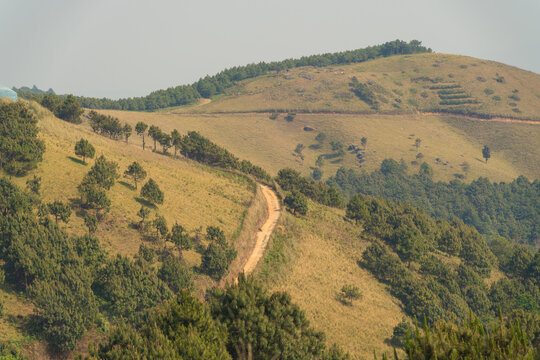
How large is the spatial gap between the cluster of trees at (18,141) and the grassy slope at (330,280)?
1630 inches

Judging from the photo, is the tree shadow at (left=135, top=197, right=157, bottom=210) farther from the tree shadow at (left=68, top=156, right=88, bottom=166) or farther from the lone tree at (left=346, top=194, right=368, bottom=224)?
the lone tree at (left=346, top=194, right=368, bottom=224)

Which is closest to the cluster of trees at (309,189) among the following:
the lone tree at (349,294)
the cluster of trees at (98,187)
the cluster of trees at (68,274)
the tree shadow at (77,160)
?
the lone tree at (349,294)

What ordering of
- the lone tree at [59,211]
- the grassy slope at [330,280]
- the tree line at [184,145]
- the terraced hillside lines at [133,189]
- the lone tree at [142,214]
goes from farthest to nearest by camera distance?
the tree line at [184,145], the lone tree at [142,214], the terraced hillside lines at [133,189], the grassy slope at [330,280], the lone tree at [59,211]

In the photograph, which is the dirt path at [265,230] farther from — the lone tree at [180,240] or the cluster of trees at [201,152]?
the cluster of trees at [201,152]

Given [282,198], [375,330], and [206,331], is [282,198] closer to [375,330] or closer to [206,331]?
[375,330]

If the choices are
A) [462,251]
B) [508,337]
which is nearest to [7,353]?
[508,337]

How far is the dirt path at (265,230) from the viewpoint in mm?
74275

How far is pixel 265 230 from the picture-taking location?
3406 inches

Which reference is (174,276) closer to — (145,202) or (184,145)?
(145,202)

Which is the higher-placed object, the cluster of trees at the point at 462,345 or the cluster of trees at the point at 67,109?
the cluster of trees at the point at 67,109

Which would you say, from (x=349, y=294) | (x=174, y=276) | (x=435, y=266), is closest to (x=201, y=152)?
(x=349, y=294)

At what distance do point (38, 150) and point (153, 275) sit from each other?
1306 inches

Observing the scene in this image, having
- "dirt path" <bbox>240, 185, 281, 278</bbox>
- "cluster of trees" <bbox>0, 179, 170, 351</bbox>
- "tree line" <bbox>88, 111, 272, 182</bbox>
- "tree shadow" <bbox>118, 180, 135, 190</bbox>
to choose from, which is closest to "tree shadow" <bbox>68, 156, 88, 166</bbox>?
A: "tree shadow" <bbox>118, 180, 135, 190</bbox>

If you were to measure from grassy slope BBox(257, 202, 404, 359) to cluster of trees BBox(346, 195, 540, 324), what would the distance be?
14.0ft
